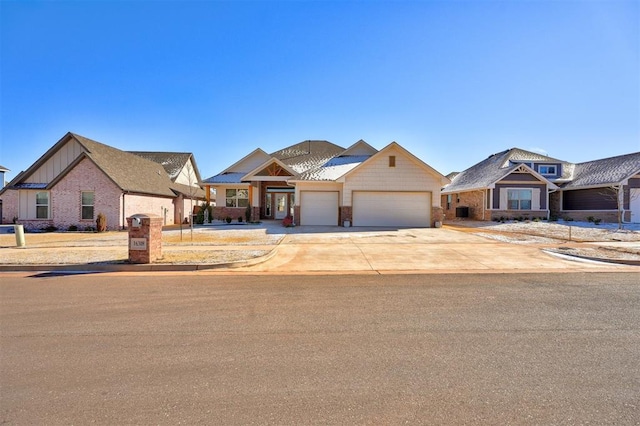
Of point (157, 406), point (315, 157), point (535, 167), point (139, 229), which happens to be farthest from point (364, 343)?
point (535, 167)

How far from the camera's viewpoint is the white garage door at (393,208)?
2180cm

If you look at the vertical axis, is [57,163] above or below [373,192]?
above

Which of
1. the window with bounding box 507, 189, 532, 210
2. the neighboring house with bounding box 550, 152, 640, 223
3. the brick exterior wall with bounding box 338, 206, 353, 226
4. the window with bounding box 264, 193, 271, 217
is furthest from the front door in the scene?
the neighboring house with bounding box 550, 152, 640, 223

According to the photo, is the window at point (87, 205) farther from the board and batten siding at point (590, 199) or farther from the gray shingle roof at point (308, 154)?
the board and batten siding at point (590, 199)

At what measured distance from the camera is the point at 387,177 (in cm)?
2158

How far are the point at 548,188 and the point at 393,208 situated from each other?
15.8 m

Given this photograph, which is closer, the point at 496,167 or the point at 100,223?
the point at 100,223

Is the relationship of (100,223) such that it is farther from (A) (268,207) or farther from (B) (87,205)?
(A) (268,207)

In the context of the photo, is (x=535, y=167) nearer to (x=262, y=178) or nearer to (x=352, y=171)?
(x=352, y=171)

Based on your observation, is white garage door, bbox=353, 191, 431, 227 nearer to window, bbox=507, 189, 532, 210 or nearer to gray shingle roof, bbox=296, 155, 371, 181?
gray shingle roof, bbox=296, 155, 371, 181

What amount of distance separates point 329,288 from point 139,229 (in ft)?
19.2

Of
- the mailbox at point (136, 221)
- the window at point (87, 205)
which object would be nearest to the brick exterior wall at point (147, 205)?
the window at point (87, 205)

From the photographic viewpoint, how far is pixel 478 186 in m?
28.8

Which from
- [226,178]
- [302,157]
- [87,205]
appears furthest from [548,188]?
[87,205]
